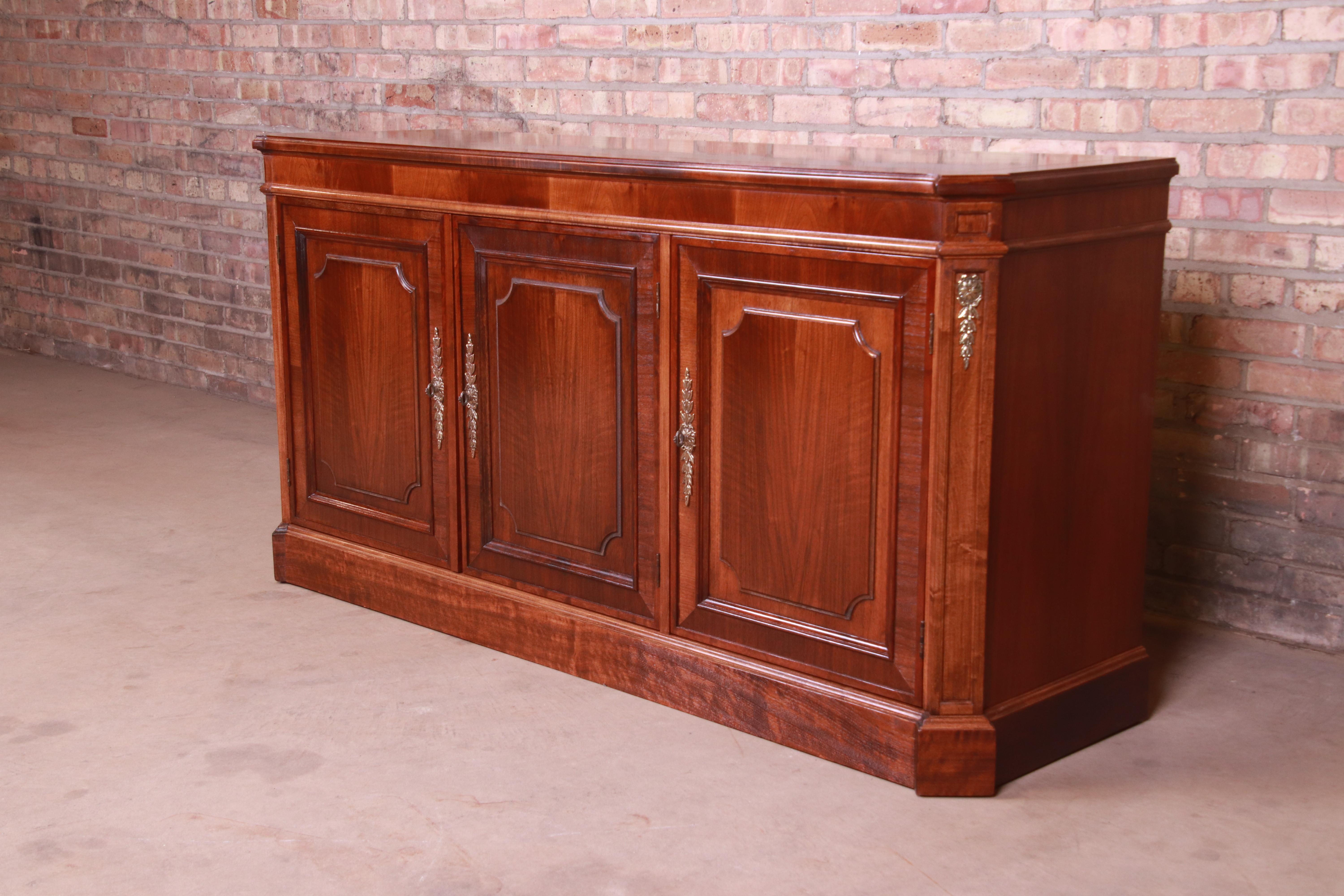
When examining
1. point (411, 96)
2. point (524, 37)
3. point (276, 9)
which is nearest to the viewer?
point (524, 37)

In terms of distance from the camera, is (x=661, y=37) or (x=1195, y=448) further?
A: (x=661, y=37)

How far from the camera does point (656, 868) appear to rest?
232 cm

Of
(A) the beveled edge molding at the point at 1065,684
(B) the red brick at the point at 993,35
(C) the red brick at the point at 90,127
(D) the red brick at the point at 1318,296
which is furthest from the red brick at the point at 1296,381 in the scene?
(C) the red brick at the point at 90,127

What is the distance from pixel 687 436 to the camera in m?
2.87

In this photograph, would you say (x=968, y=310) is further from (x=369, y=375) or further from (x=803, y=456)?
(x=369, y=375)

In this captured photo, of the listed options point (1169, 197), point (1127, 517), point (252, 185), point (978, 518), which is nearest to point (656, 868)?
point (978, 518)

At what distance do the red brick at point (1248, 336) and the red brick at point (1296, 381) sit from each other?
3 centimetres

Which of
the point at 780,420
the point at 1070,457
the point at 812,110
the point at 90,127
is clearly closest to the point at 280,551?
the point at 780,420

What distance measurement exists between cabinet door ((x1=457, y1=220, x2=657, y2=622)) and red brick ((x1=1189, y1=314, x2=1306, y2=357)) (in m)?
1.34

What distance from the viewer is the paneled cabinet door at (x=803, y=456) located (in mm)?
2557

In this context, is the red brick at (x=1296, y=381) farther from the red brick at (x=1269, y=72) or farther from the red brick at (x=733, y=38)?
the red brick at (x=733, y=38)

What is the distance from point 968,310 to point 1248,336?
3.88 feet

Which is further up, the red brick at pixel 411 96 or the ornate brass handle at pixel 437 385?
the red brick at pixel 411 96

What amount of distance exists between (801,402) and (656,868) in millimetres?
868
